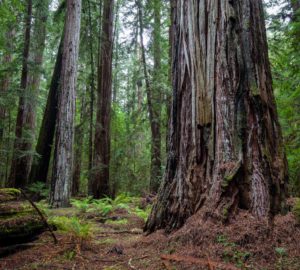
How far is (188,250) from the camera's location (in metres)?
2.51

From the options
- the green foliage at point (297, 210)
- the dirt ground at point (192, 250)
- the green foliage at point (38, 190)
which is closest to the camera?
the dirt ground at point (192, 250)

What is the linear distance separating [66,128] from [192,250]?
552 centimetres

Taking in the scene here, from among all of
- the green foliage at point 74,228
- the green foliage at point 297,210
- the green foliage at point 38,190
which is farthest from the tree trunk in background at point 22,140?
Result: the green foliage at point 297,210

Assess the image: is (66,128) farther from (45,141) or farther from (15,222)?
(15,222)

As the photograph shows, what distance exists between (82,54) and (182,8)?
8512mm

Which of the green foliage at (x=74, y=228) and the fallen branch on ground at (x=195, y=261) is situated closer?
the fallen branch on ground at (x=195, y=261)

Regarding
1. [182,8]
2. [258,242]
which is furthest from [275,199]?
[182,8]

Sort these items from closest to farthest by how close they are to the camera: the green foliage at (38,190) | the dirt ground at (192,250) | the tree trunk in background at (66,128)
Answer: the dirt ground at (192,250) < the tree trunk in background at (66,128) < the green foliage at (38,190)

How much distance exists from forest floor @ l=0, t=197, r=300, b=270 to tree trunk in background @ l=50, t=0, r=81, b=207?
3.79 m

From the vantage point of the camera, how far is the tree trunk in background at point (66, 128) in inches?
279

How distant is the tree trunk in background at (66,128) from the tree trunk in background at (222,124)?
410cm

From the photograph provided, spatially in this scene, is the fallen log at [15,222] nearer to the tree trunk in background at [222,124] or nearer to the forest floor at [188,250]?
the forest floor at [188,250]

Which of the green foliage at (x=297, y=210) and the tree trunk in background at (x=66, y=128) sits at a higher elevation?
the tree trunk in background at (x=66, y=128)

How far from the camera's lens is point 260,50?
3.10m
